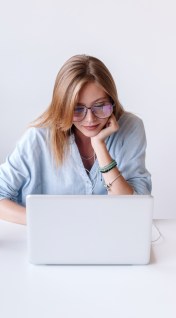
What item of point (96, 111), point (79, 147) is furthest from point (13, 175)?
point (96, 111)

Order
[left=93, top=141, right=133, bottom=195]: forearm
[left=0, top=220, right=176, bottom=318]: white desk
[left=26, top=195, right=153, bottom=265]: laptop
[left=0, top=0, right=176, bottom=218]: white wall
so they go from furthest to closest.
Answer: [left=0, top=0, right=176, bottom=218]: white wall, [left=93, top=141, right=133, bottom=195]: forearm, [left=26, top=195, right=153, bottom=265]: laptop, [left=0, top=220, right=176, bottom=318]: white desk

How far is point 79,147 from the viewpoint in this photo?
162 centimetres

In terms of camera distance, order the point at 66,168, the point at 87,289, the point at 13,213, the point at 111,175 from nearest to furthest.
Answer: the point at 87,289
the point at 13,213
the point at 111,175
the point at 66,168

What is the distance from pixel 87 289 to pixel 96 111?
644 mm

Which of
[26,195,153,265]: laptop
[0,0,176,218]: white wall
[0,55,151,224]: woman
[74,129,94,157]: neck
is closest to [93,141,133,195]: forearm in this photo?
[0,55,151,224]: woman

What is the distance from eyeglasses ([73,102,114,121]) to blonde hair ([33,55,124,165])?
0.02 m

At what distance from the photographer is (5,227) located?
4.30ft

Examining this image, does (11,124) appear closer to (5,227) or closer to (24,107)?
(24,107)

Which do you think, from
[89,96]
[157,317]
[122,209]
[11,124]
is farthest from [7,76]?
[157,317]

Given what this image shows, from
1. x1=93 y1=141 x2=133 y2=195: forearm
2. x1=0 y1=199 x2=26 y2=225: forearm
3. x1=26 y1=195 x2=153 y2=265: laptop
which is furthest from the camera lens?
x1=93 y1=141 x2=133 y2=195: forearm

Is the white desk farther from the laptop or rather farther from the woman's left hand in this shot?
the woman's left hand

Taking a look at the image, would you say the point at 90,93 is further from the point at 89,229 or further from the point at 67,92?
the point at 89,229

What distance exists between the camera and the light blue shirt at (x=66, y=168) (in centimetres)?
153

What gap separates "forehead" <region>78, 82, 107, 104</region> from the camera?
1.39m
